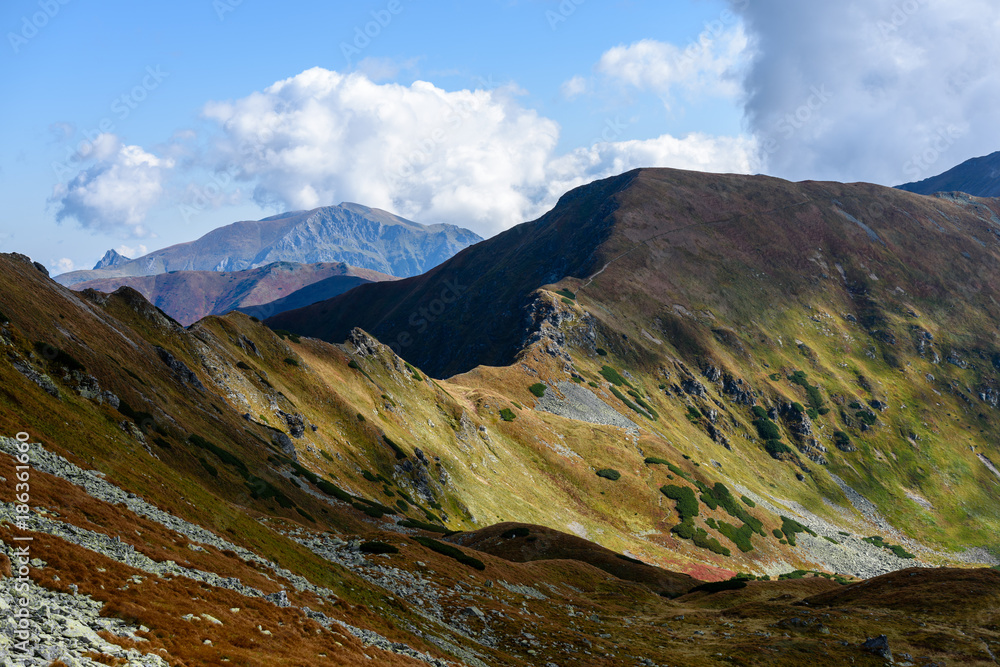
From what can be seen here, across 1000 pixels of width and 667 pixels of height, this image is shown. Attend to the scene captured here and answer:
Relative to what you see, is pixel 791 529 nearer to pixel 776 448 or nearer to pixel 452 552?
pixel 776 448

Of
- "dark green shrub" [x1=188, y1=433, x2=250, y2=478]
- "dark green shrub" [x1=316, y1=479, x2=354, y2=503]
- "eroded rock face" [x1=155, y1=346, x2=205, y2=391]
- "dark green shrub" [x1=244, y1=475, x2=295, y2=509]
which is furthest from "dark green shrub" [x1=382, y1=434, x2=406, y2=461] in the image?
"dark green shrub" [x1=188, y1=433, x2=250, y2=478]

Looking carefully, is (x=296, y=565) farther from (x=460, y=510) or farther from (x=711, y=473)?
(x=711, y=473)

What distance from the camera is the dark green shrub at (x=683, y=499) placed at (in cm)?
10081

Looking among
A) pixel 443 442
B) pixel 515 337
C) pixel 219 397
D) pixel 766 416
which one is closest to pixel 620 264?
pixel 515 337

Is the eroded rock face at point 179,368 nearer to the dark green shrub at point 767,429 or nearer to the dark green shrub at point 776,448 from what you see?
the dark green shrub at point 776,448

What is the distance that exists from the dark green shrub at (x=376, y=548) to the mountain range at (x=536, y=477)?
12.7 inches

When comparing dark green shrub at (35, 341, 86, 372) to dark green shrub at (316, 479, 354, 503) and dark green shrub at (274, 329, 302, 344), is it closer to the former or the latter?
dark green shrub at (316, 479, 354, 503)

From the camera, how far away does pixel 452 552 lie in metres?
43.5

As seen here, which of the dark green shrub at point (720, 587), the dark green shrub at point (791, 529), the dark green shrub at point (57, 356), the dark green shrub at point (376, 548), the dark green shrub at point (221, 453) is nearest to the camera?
the dark green shrub at point (57, 356)

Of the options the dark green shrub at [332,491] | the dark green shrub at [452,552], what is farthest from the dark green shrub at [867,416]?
the dark green shrub at [452,552]

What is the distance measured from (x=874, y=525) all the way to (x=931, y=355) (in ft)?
261

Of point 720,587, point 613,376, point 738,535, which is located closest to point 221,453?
point 720,587

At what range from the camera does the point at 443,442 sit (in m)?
92.6

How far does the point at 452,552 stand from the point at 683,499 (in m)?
71.3
